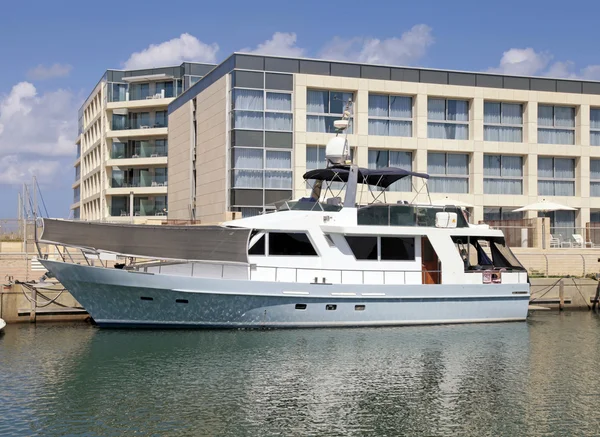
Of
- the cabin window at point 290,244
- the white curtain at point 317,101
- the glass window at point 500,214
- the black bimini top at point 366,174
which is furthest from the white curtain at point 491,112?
the cabin window at point 290,244

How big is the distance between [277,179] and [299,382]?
77.8 ft

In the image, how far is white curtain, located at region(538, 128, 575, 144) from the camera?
42.9m

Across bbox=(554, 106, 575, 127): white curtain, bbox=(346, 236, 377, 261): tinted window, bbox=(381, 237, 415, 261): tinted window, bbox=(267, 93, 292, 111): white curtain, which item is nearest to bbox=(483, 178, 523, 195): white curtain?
bbox=(554, 106, 575, 127): white curtain

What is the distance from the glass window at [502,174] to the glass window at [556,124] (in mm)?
2139

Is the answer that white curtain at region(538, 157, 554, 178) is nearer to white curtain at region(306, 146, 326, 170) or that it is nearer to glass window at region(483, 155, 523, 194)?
glass window at region(483, 155, 523, 194)

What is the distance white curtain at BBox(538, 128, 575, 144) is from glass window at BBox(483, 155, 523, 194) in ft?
6.01

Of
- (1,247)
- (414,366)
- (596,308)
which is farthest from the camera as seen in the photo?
(1,247)

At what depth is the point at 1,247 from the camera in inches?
1337

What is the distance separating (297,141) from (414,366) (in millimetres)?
22808

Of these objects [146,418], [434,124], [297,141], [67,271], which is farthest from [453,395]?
[434,124]

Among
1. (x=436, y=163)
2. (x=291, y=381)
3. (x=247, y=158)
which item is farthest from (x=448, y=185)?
(x=291, y=381)

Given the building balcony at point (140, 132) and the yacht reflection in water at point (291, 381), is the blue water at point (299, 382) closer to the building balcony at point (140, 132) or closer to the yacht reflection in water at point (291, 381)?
the yacht reflection in water at point (291, 381)

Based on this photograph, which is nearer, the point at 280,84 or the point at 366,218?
the point at 366,218

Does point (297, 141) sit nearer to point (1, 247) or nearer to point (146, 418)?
point (1, 247)
